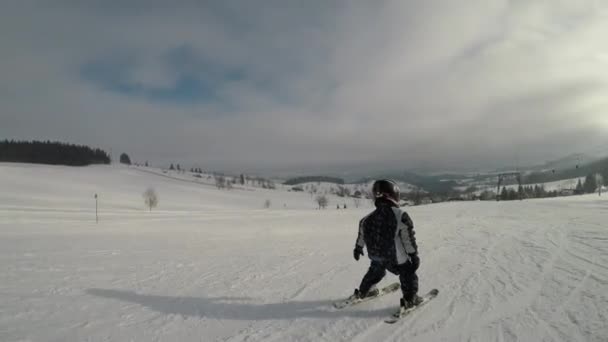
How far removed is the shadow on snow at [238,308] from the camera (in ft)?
14.3

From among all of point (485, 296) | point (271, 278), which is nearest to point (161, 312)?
point (271, 278)

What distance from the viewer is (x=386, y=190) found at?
4.46 m

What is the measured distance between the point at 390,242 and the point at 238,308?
9.17 feet

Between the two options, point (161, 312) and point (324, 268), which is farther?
point (324, 268)

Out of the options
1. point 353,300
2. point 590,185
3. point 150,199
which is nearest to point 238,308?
point 353,300

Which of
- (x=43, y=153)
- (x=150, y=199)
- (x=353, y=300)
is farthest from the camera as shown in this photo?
(x=43, y=153)

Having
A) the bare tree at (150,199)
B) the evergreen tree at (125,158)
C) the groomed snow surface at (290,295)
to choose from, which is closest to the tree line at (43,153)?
the evergreen tree at (125,158)

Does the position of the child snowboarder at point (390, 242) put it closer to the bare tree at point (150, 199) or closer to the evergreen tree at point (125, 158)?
the bare tree at point (150, 199)

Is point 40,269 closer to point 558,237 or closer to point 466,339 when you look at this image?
point 466,339

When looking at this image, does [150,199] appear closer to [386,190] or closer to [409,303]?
[386,190]

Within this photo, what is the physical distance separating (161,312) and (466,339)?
4585 millimetres

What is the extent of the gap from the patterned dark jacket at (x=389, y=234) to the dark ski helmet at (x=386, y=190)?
92 mm

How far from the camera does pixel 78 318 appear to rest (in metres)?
4.39

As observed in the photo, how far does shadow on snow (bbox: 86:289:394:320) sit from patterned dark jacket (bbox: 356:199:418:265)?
37.1 inches
